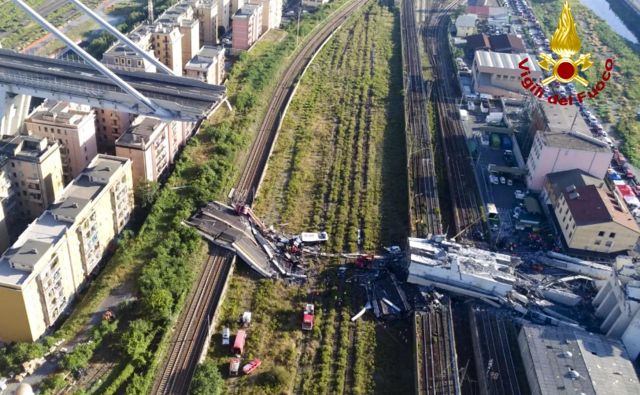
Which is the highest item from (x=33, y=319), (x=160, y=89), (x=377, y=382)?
(x=160, y=89)

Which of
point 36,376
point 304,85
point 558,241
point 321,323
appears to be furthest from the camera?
point 304,85

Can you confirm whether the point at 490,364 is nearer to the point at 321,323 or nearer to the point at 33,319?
the point at 321,323

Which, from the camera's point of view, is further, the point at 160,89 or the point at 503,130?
the point at 503,130

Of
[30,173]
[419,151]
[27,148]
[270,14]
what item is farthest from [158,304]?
[270,14]

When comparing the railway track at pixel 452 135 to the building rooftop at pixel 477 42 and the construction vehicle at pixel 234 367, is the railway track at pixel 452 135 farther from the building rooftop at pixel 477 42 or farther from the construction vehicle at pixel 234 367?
the construction vehicle at pixel 234 367

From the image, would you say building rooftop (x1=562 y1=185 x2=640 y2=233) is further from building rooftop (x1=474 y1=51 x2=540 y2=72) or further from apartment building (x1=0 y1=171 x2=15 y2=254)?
apartment building (x1=0 y1=171 x2=15 y2=254)

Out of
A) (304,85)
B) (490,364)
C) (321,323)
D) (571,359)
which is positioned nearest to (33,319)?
(321,323)

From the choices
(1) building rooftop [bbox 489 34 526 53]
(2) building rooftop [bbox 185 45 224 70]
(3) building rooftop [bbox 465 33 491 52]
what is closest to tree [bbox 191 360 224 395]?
(2) building rooftop [bbox 185 45 224 70]

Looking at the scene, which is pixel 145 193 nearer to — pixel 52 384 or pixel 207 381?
pixel 52 384
